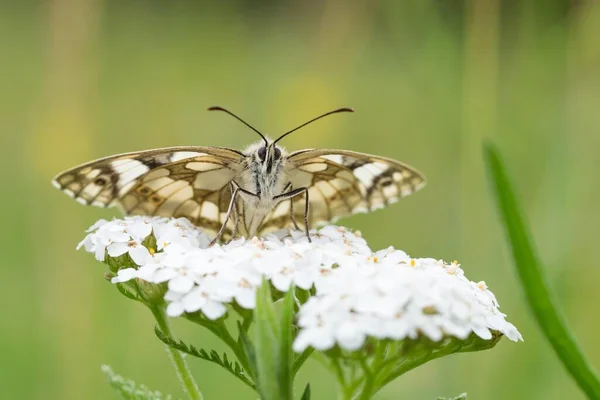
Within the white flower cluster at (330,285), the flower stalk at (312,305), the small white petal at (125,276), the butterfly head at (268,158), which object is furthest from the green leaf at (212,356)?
the butterfly head at (268,158)

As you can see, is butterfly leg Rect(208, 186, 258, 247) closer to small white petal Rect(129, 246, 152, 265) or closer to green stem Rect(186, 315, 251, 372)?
small white petal Rect(129, 246, 152, 265)

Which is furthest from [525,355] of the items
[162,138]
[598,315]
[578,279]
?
[162,138]

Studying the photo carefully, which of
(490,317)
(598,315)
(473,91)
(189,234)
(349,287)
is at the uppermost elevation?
(473,91)

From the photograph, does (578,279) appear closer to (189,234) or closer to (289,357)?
(189,234)

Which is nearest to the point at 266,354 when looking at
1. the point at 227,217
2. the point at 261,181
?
the point at 227,217

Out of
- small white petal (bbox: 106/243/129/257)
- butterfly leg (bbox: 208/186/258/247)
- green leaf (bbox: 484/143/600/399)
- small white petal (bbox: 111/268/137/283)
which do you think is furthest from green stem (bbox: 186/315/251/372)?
green leaf (bbox: 484/143/600/399)

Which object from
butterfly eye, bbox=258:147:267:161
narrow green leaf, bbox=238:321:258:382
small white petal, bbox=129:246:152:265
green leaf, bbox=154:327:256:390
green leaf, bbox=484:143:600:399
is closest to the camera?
green leaf, bbox=484:143:600:399

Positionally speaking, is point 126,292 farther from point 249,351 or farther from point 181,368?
point 249,351
